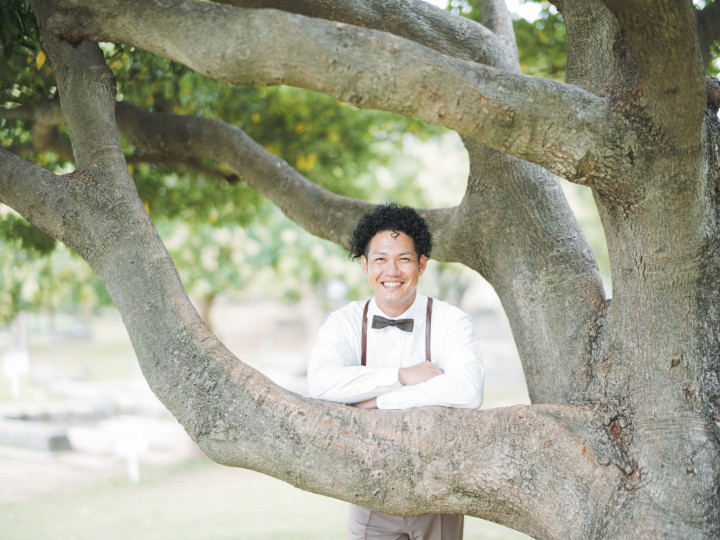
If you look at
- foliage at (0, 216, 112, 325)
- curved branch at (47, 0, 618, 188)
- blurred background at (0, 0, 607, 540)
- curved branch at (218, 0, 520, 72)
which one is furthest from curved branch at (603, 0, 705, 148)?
foliage at (0, 216, 112, 325)

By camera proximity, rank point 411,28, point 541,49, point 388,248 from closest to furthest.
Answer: point 388,248 < point 411,28 < point 541,49

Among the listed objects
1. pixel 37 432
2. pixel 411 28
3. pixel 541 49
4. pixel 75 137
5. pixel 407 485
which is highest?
pixel 541 49

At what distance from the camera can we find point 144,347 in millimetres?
2812

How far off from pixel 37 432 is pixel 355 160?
25.8 feet

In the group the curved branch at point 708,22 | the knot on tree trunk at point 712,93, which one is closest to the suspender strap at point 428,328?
the knot on tree trunk at point 712,93

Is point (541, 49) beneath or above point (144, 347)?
above

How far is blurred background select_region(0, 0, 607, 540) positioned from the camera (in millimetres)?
6223

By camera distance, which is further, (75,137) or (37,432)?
(37,432)

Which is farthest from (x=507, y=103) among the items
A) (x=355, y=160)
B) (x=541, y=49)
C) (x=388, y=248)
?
(x=355, y=160)

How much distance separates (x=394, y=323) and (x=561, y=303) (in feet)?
2.63

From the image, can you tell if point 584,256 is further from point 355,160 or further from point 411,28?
point 355,160

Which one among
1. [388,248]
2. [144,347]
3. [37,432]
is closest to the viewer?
[144,347]

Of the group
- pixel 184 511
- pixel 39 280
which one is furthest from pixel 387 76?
pixel 39 280

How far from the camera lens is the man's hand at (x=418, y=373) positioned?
9.98 feet
